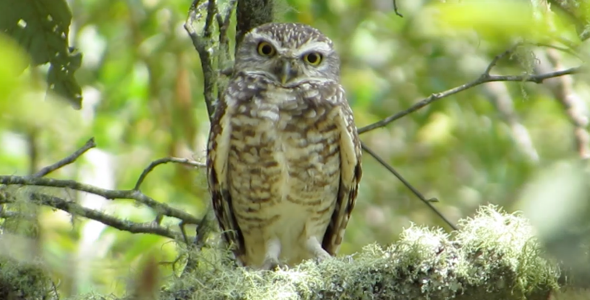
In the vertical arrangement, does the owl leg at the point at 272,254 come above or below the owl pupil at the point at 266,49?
below

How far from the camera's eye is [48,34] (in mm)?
2838

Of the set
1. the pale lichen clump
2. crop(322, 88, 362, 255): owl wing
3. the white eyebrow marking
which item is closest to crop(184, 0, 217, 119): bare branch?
the white eyebrow marking

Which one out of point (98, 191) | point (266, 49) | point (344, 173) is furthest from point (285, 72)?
point (98, 191)

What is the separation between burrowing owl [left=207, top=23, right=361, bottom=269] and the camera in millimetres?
3186

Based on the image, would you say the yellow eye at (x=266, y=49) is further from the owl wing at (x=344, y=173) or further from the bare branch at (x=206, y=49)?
the owl wing at (x=344, y=173)

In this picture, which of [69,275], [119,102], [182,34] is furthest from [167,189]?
[69,275]

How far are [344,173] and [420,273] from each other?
A: 1319 mm

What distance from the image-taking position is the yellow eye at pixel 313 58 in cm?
351

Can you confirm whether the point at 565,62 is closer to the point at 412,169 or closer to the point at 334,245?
the point at 412,169

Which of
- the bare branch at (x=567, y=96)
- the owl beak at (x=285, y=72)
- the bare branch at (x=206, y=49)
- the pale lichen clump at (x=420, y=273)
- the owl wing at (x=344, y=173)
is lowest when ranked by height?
the pale lichen clump at (x=420, y=273)

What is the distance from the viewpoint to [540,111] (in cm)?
654

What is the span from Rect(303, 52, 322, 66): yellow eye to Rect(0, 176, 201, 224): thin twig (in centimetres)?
92

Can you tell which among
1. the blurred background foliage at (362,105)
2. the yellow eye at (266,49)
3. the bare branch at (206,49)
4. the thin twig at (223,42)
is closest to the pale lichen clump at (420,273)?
the bare branch at (206,49)

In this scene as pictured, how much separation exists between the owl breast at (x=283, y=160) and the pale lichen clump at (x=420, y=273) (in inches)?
37.2
